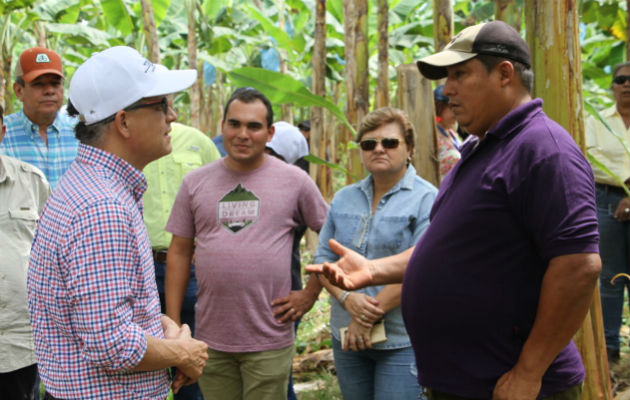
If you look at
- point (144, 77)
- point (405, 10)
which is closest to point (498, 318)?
point (144, 77)

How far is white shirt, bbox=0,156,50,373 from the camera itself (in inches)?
110

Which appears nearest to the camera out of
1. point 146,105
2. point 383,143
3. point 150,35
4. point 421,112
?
point 146,105

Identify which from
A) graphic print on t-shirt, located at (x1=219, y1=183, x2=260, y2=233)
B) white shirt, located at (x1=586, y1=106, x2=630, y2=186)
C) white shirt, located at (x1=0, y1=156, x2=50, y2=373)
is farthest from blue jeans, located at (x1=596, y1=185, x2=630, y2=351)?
white shirt, located at (x1=0, y1=156, x2=50, y2=373)

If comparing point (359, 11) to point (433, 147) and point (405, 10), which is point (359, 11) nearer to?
point (433, 147)

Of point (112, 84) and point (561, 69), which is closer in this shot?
point (112, 84)

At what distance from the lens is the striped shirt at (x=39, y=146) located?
3662mm

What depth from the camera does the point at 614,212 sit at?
4.69 m

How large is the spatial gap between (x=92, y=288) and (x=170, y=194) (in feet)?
6.82

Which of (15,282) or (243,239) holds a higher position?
(243,239)

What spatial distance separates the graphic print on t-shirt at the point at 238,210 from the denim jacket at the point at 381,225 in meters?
0.38

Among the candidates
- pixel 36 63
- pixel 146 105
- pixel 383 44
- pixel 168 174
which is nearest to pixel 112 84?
pixel 146 105

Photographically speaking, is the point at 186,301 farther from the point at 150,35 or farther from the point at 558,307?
the point at 150,35

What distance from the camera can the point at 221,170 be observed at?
10.7 feet

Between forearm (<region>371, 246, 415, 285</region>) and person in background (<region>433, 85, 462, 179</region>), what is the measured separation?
1396mm
